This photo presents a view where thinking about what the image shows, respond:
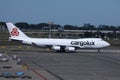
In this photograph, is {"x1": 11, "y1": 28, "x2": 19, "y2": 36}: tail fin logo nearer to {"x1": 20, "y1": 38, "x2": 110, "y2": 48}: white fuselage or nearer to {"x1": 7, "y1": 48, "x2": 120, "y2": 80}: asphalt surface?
{"x1": 20, "y1": 38, "x2": 110, "y2": 48}: white fuselage

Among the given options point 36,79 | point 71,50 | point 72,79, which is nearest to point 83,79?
point 72,79

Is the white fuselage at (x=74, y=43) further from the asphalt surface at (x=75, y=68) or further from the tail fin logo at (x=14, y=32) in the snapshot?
the asphalt surface at (x=75, y=68)

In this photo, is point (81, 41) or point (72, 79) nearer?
point (72, 79)

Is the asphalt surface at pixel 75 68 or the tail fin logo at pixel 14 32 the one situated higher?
the tail fin logo at pixel 14 32

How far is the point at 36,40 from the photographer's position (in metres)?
74.3

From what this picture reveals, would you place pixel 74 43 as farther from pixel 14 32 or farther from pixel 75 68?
pixel 75 68

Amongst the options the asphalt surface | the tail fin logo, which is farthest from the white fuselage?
the asphalt surface

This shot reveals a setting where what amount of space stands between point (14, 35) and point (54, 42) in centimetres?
763

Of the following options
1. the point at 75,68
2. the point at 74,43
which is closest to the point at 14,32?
the point at 74,43

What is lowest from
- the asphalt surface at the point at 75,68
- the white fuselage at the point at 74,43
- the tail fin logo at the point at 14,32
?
the asphalt surface at the point at 75,68

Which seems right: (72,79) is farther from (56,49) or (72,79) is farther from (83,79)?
(56,49)

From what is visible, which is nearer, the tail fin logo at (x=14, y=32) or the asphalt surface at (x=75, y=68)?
the asphalt surface at (x=75, y=68)

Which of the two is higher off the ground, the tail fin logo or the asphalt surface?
the tail fin logo

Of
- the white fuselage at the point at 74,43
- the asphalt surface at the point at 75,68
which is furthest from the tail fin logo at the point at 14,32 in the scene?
the asphalt surface at the point at 75,68
